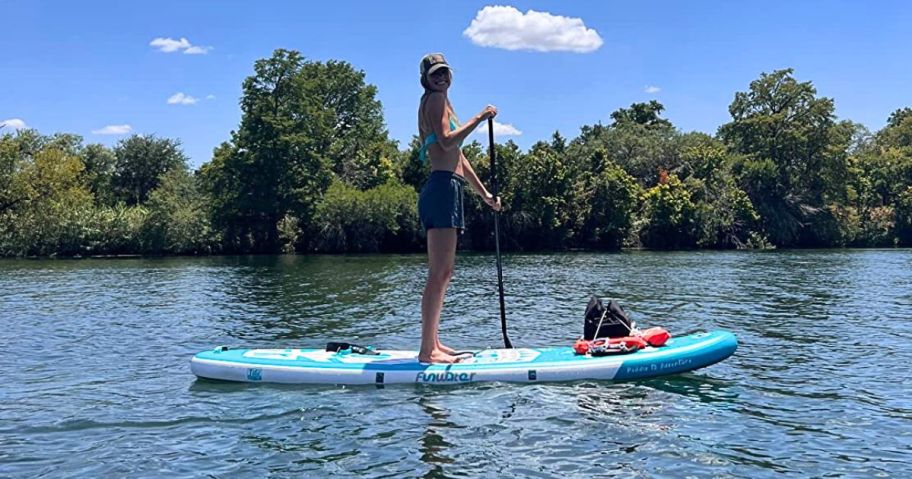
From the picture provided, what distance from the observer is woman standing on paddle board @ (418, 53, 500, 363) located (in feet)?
30.3

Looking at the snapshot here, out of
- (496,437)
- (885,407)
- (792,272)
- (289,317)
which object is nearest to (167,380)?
(496,437)

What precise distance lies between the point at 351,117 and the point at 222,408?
77195mm

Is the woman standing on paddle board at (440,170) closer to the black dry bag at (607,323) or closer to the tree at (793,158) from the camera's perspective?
the black dry bag at (607,323)

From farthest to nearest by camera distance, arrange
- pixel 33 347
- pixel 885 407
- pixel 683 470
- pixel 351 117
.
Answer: pixel 351 117 → pixel 33 347 → pixel 885 407 → pixel 683 470

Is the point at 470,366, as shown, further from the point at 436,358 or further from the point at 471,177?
the point at 471,177

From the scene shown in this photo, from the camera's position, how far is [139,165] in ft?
291

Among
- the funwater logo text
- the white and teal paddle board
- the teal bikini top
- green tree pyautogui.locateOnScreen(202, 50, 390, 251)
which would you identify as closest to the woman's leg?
the funwater logo text

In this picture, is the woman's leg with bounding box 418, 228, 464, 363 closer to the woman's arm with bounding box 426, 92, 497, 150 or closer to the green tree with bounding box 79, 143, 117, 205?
the woman's arm with bounding box 426, 92, 497, 150

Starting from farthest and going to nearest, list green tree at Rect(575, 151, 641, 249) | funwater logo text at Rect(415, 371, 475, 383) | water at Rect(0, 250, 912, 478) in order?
green tree at Rect(575, 151, 641, 249) < funwater logo text at Rect(415, 371, 475, 383) < water at Rect(0, 250, 912, 478)

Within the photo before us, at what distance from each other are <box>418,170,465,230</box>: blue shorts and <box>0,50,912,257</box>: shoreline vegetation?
168ft

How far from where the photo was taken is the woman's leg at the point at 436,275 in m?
9.51

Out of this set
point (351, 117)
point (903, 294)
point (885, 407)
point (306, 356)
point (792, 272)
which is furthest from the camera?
point (351, 117)

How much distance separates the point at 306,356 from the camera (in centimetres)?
1046

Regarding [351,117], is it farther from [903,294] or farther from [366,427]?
[366,427]
